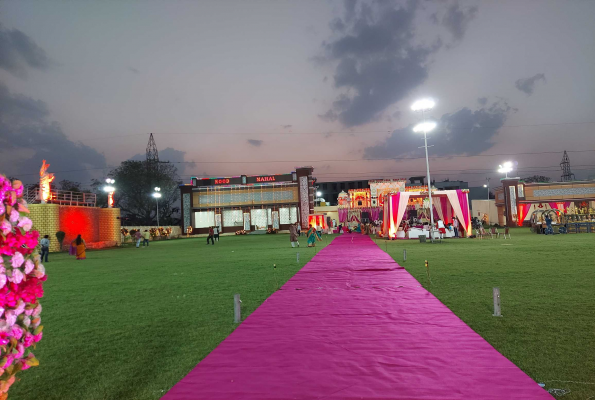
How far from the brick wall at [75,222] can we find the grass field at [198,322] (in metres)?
18.0

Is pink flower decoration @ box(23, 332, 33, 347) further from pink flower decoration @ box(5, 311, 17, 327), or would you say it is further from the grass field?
the grass field

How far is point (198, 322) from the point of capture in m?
5.73

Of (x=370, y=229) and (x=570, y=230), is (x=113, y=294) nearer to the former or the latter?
(x=570, y=230)

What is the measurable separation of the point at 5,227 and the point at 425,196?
25.0 meters

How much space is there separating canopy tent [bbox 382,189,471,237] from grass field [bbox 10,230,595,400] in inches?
541

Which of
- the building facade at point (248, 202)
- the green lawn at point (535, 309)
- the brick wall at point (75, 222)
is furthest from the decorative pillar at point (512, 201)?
the brick wall at point (75, 222)

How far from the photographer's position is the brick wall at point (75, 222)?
2592cm

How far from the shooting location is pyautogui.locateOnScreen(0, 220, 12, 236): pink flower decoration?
2176 millimetres

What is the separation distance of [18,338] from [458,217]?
84.0ft

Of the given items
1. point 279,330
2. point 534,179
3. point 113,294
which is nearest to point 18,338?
point 279,330

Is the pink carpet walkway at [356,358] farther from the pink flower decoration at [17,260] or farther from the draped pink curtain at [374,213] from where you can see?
the draped pink curtain at [374,213]

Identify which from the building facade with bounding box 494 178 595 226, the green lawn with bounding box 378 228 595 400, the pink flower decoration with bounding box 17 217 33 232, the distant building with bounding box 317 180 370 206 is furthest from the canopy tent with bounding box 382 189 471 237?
the distant building with bounding box 317 180 370 206

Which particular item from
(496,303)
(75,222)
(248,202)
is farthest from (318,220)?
(496,303)

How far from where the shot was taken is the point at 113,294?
8.62 meters
